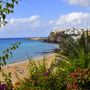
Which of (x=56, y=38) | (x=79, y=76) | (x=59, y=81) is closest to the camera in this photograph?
(x=79, y=76)

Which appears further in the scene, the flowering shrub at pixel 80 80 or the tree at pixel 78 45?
the tree at pixel 78 45

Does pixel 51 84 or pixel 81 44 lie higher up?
pixel 81 44

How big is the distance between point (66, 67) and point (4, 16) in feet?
8.92

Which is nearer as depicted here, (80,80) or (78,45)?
(80,80)

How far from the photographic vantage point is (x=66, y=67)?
356cm

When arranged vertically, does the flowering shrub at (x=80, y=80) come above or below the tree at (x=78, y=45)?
below

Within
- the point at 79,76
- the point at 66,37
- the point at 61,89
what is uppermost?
the point at 66,37

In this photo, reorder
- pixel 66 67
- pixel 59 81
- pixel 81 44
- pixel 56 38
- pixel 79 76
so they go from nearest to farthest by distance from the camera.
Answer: pixel 79 76 < pixel 59 81 < pixel 66 67 < pixel 81 44 < pixel 56 38

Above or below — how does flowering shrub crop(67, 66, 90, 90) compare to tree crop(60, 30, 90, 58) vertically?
below

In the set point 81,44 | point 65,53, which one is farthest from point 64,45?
point 81,44

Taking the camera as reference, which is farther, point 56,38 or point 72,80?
point 56,38

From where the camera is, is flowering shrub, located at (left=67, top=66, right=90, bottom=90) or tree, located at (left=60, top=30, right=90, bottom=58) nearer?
flowering shrub, located at (left=67, top=66, right=90, bottom=90)

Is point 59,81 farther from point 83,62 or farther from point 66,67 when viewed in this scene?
point 83,62

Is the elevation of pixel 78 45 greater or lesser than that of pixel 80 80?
greater
